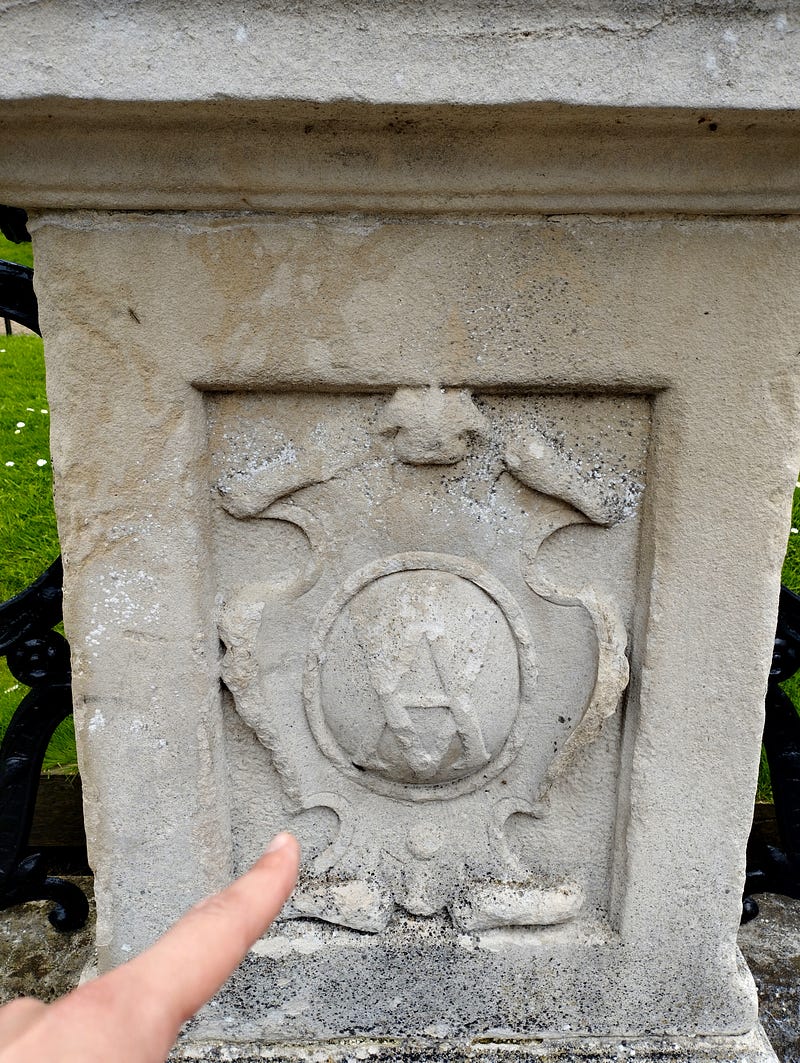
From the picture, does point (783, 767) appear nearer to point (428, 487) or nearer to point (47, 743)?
point (428, 487)

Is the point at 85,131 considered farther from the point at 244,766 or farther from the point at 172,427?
the point at 244,766

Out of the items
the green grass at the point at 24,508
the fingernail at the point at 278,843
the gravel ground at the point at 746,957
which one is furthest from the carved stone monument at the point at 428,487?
the green grass at the point at 24,508

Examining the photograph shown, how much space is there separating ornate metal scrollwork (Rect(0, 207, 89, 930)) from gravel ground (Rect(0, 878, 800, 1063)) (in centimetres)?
6

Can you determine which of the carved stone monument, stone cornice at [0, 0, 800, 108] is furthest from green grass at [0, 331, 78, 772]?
stone cornice at [0, 0, 800, 108]

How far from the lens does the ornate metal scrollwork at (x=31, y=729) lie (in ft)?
5.10

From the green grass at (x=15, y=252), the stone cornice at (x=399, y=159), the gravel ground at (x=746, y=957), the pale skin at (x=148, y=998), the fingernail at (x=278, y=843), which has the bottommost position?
the gravel ground at (x=746, y=957)

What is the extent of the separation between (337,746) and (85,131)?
0.91 m

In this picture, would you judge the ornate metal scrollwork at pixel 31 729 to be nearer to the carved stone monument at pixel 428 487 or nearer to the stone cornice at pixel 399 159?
the carved stone monument at pixel 428 487

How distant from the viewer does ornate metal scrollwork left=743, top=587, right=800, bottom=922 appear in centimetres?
157

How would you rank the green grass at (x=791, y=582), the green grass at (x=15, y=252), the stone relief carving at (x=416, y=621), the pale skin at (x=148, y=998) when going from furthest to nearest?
the green grass at (x=15, y=252)
the green grass at (x=791, y=582)
the stone relief carving at (x=416, y=621)
the pale skin at (x=148, y=998)

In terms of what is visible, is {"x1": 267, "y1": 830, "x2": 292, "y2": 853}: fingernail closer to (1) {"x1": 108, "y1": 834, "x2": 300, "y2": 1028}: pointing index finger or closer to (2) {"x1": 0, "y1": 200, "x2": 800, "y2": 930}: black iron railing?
(1) {"x1": 108, "y1": 834, "x2": 300, "y2": 1028}: pointing index finger

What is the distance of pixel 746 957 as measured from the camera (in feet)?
5.35

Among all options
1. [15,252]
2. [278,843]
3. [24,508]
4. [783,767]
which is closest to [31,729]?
[278,843]

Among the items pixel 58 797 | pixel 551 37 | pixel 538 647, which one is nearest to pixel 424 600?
pixel 538 647
